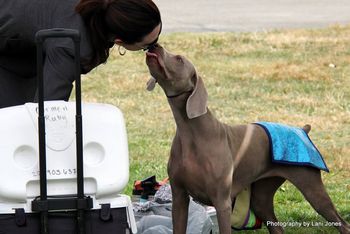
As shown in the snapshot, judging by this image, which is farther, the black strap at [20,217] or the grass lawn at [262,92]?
the grass lawn at [262,92]

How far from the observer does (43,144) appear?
13.3 feet

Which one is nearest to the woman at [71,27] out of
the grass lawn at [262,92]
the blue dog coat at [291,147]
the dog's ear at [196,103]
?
the dog's ear at [196,103]

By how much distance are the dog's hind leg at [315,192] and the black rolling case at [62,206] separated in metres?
1.30

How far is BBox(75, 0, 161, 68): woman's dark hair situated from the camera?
173 inches

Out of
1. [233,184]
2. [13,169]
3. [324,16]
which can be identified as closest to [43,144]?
[13,169]

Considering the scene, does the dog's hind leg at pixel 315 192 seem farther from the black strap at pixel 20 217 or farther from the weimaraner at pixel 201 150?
the black strap at pixel 20 217

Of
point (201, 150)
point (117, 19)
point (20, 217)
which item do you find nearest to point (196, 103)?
point (201, 150)

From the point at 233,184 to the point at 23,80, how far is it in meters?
1.11

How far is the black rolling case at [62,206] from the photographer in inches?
161

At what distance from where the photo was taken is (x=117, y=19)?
4.38m

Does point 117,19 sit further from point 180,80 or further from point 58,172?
point 58,172

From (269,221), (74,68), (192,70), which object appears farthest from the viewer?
(269,221)

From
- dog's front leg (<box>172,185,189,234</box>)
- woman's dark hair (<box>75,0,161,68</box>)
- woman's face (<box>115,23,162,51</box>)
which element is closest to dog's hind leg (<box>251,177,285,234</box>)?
dog's front leg (<box>172,185,189,234</box>)

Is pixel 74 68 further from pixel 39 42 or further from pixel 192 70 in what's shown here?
pixel 192 70
